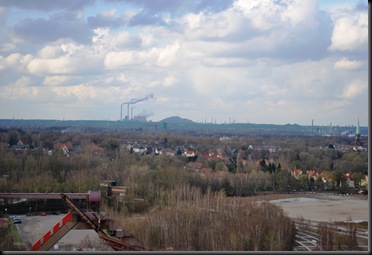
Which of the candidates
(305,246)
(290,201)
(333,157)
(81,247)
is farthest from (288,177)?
(81,247)

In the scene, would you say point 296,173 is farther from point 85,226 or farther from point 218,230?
point 85,226

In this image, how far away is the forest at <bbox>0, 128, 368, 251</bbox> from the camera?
6.79 metres

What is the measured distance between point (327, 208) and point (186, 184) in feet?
10.3

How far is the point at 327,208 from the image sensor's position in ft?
40.7

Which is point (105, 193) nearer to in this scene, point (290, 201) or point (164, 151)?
point (290, 201)

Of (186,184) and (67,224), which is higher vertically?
(67,224)

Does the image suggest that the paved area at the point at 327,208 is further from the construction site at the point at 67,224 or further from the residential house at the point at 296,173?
the construction site at the point at 67,224

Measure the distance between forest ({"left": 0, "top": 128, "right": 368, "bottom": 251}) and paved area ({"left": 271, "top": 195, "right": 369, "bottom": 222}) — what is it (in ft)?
4.12

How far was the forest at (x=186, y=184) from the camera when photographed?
6.79 metres

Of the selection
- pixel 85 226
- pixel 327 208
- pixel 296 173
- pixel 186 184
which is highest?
pixel 85 226

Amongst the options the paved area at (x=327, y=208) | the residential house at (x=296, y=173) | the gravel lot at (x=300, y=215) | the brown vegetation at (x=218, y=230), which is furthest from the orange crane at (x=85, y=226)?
the residential house at (x=296, y=173)

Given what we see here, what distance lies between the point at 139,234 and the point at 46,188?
4370 millimetres

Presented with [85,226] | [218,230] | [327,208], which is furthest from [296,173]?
[85,226]

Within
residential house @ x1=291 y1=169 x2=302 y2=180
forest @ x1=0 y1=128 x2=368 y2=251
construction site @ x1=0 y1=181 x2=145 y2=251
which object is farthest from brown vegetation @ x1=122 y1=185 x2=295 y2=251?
residential house @ x1=291 y1=169 x2=302 y2=180
